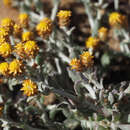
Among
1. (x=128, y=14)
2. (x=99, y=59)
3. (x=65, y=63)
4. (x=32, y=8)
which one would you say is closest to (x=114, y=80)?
(x=99, y=59)

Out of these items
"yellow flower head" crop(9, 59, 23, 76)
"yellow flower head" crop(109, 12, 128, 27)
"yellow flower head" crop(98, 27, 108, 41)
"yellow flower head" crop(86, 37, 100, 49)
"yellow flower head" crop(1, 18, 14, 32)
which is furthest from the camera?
"yellow flower head" crop(98, 27, 108, 41)

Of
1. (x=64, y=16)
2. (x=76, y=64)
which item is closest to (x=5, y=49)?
(x=76, y=64)

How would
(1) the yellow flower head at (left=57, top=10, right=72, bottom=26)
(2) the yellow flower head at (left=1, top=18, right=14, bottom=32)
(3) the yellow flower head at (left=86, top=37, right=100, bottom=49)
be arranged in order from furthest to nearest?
(3) the yellow flower head at (left=86, top=37, right=100, bottom=49)
(1) the yellow flower head at (left=57, top=10, right=72, bottom=26)
(2) the yellow flower head at (left=1, top=18, right=14, bottom=32)

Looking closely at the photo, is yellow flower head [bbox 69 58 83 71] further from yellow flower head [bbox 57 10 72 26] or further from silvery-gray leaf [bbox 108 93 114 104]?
yellow flower head [bbox 57 10 72 26]

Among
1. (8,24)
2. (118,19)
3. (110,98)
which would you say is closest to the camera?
(110,98)

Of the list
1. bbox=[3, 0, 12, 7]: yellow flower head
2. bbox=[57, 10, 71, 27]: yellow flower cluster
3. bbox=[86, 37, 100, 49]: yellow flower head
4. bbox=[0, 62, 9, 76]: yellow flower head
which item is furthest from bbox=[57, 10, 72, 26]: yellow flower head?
bbox=[3, 0, 12, 7]: yellow flower head

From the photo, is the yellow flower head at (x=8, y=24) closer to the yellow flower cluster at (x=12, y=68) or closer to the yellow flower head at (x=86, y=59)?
the yellow flower cluster at (x=12, y=68)

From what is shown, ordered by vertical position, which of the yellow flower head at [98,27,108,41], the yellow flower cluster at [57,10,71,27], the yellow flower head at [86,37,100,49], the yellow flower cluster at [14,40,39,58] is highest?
the yellow flower cluster at [57,10,71,27]

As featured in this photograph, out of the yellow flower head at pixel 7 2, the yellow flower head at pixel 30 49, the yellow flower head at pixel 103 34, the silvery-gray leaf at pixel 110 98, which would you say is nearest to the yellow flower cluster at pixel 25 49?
the yellow flower head at pixel 30 49

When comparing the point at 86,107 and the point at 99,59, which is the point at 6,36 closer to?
the point at 86,107

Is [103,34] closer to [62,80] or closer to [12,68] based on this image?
[62,80]

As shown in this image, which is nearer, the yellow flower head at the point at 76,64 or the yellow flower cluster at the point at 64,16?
the yellow flower head at the point at 76,64

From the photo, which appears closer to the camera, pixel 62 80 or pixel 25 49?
pixel 25 49
